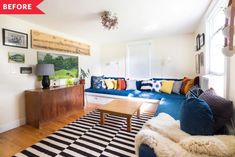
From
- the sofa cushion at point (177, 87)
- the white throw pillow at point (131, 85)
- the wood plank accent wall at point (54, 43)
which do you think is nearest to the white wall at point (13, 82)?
the wood plank accent wall at point (54, 43)

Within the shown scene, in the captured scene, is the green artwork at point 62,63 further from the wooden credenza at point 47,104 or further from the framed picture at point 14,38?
the wooden credenza at point 47,104

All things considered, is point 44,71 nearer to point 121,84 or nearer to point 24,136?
point 24,136

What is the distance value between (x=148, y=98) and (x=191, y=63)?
179 centimetres

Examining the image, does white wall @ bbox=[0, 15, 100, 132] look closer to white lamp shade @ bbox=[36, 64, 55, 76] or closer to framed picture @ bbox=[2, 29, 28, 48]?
framed picture @ bbox=[2, 29, 28, 48]

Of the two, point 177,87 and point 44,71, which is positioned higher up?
point 44,71

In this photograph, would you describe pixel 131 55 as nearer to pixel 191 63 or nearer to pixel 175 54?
pixel 175 54

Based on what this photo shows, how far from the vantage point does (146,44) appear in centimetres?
475

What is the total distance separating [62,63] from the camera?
3.76m

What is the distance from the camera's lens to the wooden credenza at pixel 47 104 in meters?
2.69

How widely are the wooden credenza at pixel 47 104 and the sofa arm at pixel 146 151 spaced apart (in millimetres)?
2280

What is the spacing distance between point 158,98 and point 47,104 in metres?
2.59

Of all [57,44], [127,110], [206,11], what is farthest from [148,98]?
[57,44]

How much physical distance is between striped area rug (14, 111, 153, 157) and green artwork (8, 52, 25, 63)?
160cm

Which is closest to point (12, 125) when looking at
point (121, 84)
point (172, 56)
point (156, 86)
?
point (121, 84)
